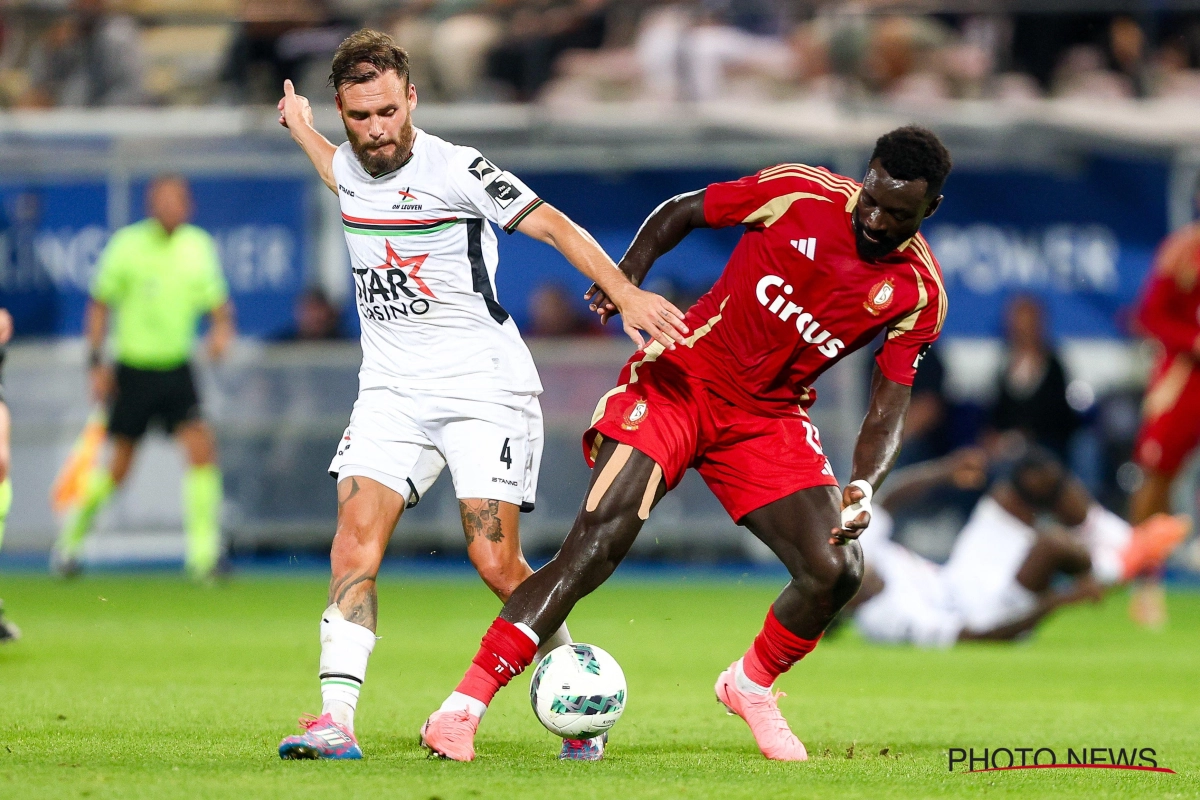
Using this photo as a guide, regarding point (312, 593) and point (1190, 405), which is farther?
point (312, 593)

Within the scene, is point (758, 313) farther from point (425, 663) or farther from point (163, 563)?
point (163, 563)

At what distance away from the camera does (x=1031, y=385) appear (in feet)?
48.5

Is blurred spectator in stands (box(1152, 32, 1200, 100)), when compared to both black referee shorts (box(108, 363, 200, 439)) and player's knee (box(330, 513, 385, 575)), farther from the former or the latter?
player's knee (box(330, 513, 385, 575))

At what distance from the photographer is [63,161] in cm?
1677

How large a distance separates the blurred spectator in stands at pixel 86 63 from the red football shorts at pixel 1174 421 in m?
10.1

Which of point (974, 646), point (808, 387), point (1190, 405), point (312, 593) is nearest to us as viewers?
point (808, 387)

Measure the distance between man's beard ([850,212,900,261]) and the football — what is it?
66.7 inches

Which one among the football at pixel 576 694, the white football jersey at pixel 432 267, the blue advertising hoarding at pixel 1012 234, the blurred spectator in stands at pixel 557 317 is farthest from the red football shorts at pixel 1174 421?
the football at pixel 576 694

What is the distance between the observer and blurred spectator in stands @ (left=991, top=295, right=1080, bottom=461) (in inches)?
578

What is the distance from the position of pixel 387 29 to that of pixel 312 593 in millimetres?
6296

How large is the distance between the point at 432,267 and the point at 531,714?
225 centimetres

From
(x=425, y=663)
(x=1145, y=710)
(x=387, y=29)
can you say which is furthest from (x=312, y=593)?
(x=1145, y=710)

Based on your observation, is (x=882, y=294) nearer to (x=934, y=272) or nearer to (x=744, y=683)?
(x=934, y=272)

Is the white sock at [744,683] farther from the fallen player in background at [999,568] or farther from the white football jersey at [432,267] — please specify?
the fallen player in background at [999,568]
